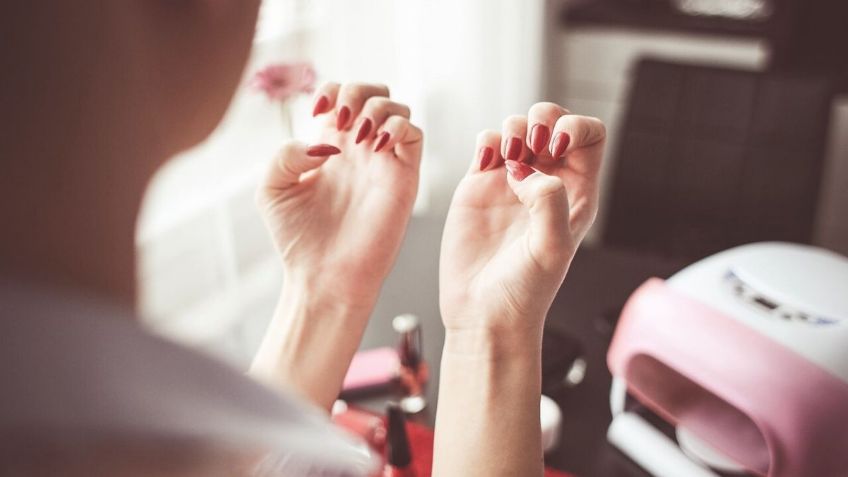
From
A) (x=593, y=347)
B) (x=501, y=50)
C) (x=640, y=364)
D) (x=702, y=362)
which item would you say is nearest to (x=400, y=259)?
(x=593, y=347)

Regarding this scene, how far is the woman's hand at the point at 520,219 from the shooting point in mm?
643

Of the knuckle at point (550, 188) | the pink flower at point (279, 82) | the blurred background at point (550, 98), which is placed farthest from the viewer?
the blurred background at point (550, 98)

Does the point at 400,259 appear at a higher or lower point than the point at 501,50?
lower

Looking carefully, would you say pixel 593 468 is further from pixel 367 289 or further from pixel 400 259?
pixel 400 259

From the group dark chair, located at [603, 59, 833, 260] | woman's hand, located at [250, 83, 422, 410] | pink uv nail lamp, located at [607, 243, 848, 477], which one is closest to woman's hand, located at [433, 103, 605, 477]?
woman's hand, located at [250, 83, 422, 410]

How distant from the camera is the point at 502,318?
26.7 inches

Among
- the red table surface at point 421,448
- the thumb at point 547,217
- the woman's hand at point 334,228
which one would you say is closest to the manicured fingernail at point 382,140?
the woman's hand at point 334,228

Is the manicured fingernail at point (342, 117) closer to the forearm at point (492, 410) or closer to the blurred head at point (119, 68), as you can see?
the forearm at point (492, 410)

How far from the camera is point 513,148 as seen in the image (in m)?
0.72

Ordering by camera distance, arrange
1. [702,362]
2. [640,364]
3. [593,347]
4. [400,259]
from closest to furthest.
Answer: [702,362] → [640,364] → [593,347] → [400,259]

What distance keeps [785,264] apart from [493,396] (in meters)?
0.50

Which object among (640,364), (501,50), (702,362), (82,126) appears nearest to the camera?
(82,126)

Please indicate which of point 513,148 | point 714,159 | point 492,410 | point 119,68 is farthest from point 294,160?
point 714,159

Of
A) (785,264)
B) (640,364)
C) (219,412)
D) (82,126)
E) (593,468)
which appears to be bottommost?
(593,468)
